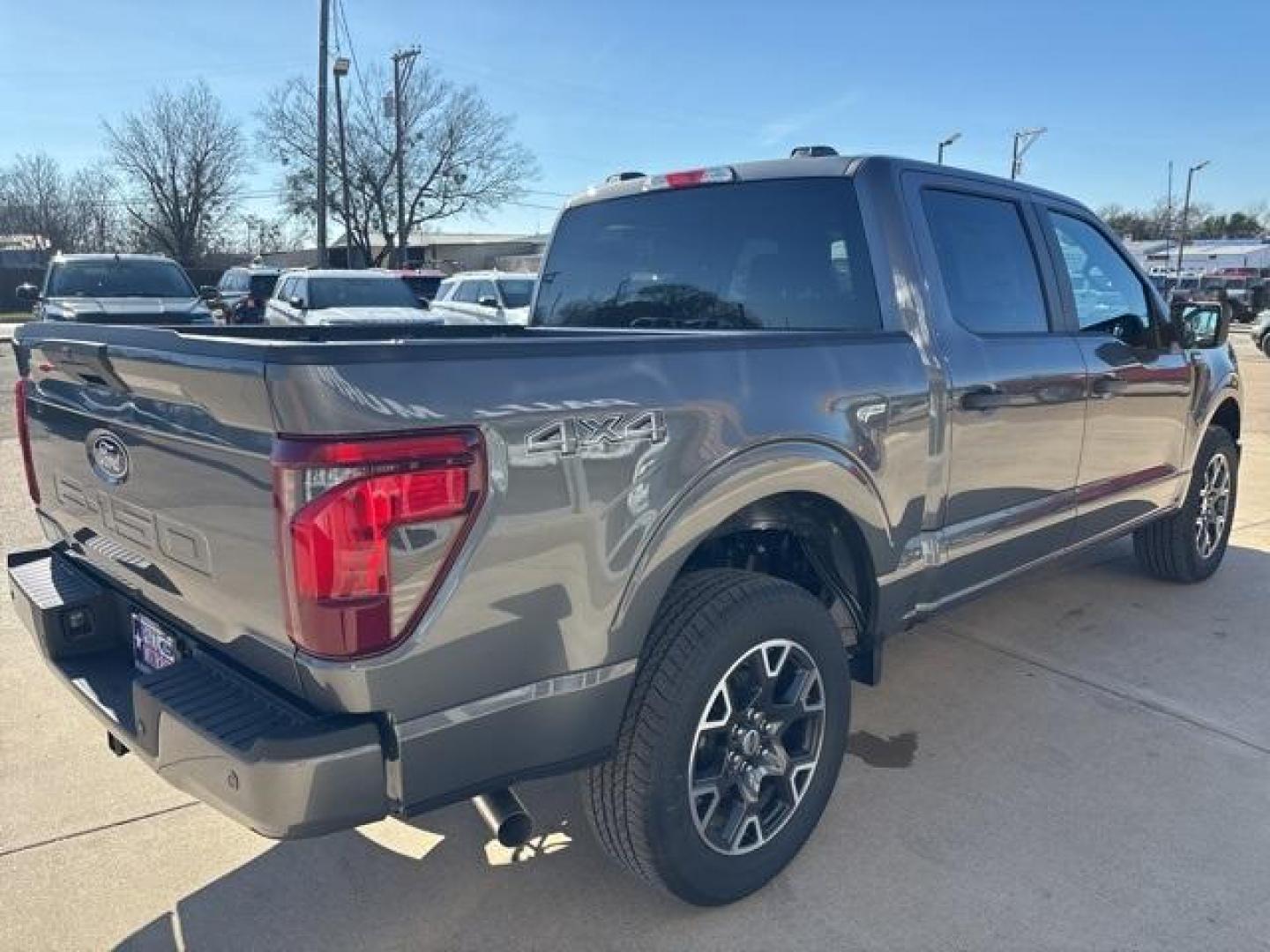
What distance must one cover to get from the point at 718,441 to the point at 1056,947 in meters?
1.51

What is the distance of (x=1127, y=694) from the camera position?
3.82 meters

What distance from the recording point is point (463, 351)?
5.94 ft

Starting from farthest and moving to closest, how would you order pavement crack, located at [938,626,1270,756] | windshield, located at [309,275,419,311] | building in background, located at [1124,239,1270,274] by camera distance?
building in background, located at [1124,239,1270,274] < windshield, located at [309,275,419,311] < pavement crack, located at [938,626,1270,756]

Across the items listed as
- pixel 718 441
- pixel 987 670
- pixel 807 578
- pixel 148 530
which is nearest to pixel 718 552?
pixel 807 578

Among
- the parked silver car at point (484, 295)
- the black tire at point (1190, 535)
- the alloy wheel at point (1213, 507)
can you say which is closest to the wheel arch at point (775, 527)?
the black tire at point (1190, 535)

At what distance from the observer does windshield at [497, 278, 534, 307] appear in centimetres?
1562

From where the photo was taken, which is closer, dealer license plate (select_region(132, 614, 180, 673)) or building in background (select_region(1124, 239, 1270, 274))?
dealer license plate (select_region(132, 614, 180, 673))

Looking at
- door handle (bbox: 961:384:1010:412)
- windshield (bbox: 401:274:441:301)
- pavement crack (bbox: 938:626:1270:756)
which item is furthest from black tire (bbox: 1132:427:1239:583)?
windshield (bbox: 401:274:441:301)

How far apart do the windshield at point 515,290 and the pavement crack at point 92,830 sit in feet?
42.6

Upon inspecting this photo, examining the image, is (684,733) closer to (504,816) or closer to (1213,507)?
(504,816)

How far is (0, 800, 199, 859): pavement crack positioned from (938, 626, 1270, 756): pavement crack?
3259 mm

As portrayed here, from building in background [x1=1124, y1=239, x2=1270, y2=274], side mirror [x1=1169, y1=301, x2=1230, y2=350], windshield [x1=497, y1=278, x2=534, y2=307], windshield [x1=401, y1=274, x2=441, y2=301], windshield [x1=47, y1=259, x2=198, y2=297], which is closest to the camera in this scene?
side mirror [x1=1169, y1=301, x2=1230, y2=350]

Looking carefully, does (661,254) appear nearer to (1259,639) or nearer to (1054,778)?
(1054,778)

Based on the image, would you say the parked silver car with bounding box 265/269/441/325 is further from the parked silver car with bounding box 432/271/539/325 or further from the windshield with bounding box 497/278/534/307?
the windshield with bounding box 497/278/534/307
